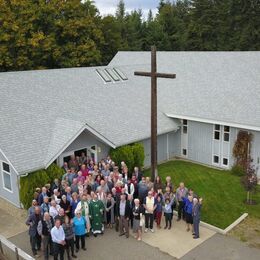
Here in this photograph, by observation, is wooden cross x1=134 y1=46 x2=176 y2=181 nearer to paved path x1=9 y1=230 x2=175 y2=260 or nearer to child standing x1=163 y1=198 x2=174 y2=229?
child standing x1=163 y1=198 x2=174 y2=229

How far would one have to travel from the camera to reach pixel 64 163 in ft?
61.0

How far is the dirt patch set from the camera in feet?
47.8

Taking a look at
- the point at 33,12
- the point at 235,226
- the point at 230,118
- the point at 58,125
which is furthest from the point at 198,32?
the point at 235,226

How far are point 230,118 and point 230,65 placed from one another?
4602 millimetres

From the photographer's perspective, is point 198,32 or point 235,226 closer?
point 235,226

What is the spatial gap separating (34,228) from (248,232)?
8148mm

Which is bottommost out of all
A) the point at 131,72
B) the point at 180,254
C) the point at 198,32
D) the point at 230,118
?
the point at 180,254

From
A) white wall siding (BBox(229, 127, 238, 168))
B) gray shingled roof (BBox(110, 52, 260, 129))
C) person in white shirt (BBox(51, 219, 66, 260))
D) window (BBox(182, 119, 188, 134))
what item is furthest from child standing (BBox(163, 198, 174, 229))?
window (BBox(182, 119, 188, 134))

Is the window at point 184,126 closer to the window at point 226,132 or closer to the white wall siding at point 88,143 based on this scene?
the window at point 226,132

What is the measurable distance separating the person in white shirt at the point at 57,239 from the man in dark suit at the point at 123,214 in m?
2.67

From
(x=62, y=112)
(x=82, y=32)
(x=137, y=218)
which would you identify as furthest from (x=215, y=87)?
(x=82, y=32)

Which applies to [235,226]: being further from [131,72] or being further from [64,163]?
[131,72]

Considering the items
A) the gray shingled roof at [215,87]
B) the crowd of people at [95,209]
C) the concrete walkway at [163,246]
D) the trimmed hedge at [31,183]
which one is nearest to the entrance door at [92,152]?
the trimmed hedge at [31,183]

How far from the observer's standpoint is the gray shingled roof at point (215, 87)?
2231 centimetres
